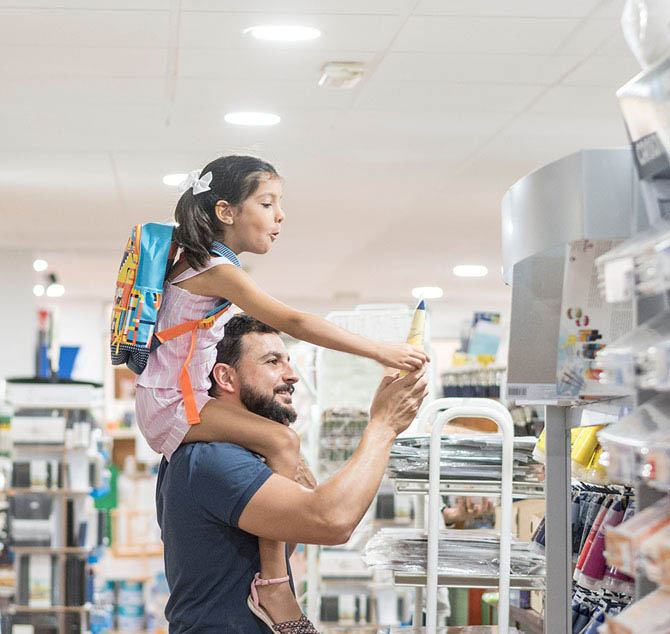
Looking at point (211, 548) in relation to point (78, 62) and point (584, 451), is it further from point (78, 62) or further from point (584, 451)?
point (78, 62)

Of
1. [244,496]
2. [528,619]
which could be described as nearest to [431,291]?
[528,619]

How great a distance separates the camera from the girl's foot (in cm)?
219

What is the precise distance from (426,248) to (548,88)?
5.16 meters

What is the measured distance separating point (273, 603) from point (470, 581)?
785mm

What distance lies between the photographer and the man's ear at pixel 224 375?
2463 millimetres

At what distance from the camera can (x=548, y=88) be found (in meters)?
5.08

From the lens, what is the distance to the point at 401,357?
6.82ft

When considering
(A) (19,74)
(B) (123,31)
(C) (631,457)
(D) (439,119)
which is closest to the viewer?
(C) (631,457)

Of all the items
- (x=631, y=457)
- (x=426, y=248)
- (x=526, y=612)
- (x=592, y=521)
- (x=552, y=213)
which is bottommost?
(x=526, y=612)

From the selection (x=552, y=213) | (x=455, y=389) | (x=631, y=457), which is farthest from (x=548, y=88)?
(x=631, y=457)

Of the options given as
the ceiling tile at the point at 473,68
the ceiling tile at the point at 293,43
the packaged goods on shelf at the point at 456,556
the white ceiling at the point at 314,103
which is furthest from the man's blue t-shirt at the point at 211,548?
the ceiling tile at the point at 473,68

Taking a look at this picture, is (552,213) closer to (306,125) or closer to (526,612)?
(526,612)

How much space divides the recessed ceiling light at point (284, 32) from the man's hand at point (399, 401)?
2490 mm

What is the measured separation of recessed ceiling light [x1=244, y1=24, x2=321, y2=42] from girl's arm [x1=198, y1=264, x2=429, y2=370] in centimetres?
207
